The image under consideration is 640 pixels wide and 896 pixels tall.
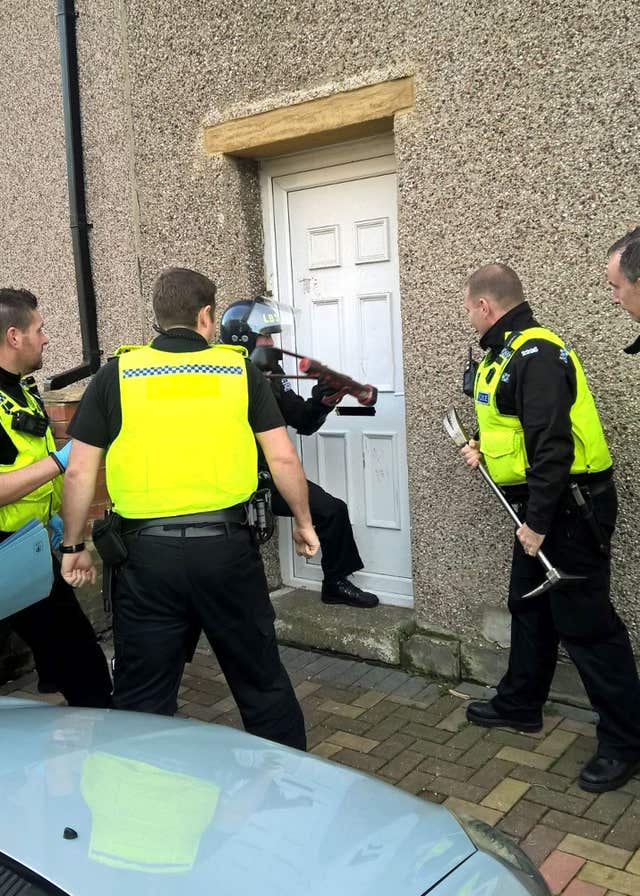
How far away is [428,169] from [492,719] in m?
2.63

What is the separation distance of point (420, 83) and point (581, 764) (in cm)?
319

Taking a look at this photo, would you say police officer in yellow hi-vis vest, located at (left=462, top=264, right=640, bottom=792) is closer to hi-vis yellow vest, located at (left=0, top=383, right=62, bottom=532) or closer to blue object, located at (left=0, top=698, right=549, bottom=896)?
blue object, located at (left=0, top=698, right=549, bottom=896)

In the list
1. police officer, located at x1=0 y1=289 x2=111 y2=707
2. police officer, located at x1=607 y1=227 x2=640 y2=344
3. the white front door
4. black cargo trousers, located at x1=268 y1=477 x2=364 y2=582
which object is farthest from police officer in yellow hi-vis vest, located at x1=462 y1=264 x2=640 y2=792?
police officer, located at x1=0 y1=289 x2=111 y2=707

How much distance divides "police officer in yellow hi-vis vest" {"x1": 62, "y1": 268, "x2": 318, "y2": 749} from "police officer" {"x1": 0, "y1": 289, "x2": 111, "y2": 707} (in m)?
0.40

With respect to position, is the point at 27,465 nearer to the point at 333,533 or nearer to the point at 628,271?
the point at 333,533

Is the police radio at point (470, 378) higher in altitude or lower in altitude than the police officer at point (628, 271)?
lower

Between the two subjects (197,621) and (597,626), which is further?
(597,626)

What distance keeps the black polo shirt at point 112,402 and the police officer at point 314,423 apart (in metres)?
1.00

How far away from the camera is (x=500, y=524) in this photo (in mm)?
4270

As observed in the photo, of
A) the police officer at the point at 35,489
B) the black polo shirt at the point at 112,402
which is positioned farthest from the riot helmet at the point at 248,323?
the black polo shirt at the point at 112,402

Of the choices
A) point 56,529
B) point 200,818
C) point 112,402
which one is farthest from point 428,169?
point 200,818

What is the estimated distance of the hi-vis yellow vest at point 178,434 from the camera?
2.91 meters

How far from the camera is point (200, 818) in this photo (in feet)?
5.65

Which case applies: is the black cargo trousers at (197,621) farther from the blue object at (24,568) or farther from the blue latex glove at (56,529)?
the blue latex glove at (56,529)
